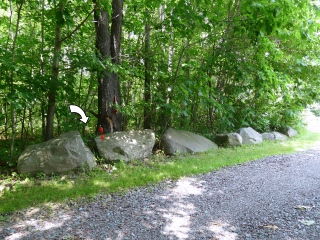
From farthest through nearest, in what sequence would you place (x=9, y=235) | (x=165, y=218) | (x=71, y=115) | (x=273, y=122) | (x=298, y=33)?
(x=273, y=122) < (x=71, y=115) < (x=298, y=33) < (x=165, y=218) < (x=9, y=235)

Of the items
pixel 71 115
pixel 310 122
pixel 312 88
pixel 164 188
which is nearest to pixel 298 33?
pixel 164 188

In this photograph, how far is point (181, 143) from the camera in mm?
7570

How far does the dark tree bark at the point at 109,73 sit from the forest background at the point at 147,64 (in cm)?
3

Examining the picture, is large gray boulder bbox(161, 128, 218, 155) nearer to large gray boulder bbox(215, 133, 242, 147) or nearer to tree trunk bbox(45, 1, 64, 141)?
large gray boulder bbox(215, 133, 242, 147)

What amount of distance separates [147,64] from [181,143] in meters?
2.45

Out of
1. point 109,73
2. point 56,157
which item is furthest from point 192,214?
point 109,73

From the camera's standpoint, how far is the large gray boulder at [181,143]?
7375 mm

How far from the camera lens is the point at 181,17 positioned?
6.23 metres

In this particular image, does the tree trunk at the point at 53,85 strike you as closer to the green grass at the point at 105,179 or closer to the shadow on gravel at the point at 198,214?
the green grass at the point at 105,179

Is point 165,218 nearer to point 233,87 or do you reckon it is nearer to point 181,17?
point 181,17

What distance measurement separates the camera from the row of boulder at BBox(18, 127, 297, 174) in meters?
5.30

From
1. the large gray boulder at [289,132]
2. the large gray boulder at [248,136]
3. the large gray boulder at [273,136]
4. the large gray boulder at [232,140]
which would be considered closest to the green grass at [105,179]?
the large gray boulder at [232,140]

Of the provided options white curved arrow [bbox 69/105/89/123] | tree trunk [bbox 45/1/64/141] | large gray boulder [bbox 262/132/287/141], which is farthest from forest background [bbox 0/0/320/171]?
large gray boulder [bbox 262/132/287/141]

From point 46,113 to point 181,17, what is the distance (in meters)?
3.91
